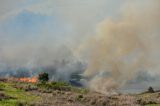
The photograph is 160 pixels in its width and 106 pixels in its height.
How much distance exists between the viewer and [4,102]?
39062 mm

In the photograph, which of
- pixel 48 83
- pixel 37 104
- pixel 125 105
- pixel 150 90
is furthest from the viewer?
pixel 150 90

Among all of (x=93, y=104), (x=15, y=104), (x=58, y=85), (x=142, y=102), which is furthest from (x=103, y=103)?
(x=58, y=85)

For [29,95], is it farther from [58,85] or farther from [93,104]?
[58,85]

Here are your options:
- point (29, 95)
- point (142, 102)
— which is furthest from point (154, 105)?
point (29, 95)

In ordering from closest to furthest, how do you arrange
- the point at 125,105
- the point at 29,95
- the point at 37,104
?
the point at 37,104
the point at 125,105
the point at 29,95

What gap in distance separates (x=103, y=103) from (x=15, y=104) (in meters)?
11.3

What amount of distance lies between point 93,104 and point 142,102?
8.18m

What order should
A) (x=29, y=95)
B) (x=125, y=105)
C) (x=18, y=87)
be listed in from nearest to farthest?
(x=125, y=105), (x=29, y=95), (x=18, y=87)

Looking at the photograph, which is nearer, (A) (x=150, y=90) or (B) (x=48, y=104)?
(B) (x=48, y=104)

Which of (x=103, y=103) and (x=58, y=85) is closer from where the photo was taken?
(x=103, y=103)

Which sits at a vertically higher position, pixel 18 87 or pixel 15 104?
pixel 18 87

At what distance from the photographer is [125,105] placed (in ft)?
145

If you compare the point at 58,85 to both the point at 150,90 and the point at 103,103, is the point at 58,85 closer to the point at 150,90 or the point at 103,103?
the point at 103,103

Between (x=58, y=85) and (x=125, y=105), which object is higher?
(x=58, y=85)
